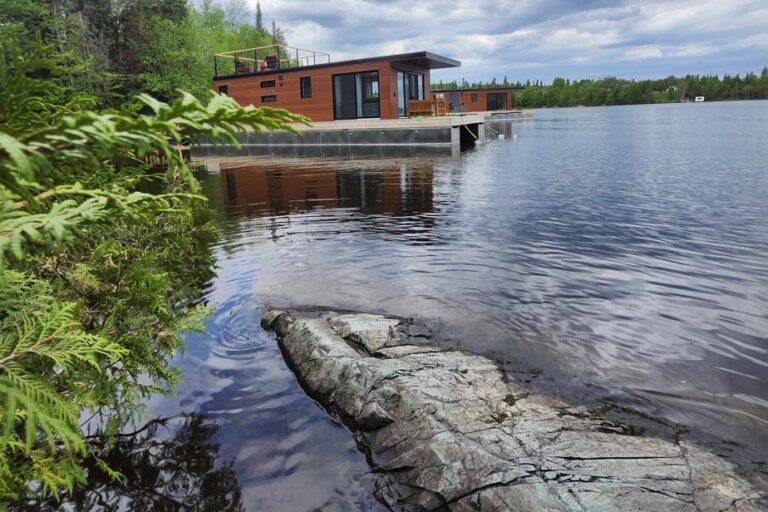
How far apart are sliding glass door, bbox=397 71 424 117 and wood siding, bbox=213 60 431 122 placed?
43cm

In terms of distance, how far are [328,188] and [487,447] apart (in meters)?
16.0

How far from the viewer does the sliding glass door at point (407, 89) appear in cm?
3556

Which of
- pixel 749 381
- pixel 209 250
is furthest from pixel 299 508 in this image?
pixel 209 250

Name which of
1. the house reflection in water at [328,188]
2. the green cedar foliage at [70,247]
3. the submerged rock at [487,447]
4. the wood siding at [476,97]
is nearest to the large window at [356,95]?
the house reflection in water at [328,188]

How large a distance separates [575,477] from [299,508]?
73.6 inches

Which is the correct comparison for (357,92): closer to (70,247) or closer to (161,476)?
(161,476)

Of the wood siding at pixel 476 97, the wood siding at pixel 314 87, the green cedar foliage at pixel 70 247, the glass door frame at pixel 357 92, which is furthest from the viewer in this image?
the wood siding at pixel 476 97

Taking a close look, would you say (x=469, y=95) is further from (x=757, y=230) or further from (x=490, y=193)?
(x=757, y=230)

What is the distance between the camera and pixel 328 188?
1920 cm

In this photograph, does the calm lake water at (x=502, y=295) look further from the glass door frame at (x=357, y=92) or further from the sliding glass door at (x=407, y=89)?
the sliding glass door at (x=407, y=89)

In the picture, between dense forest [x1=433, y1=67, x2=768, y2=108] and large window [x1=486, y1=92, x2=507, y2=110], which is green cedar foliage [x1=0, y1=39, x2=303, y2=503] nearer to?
large window [x1=486, y1=92, x2=507, y2=110]

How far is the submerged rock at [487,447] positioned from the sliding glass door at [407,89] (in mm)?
32040

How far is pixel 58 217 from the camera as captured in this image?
5.32ft

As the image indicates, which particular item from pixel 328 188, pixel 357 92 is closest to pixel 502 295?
pixel 328 188
